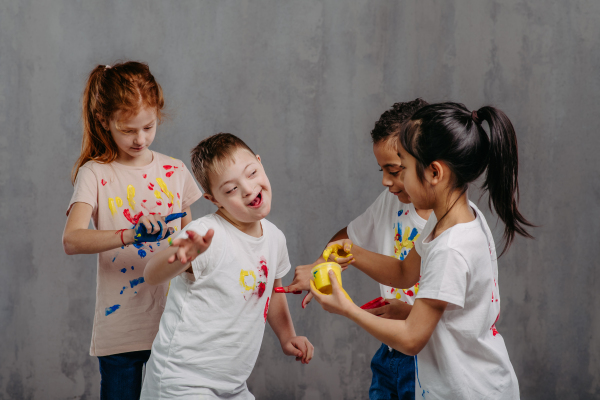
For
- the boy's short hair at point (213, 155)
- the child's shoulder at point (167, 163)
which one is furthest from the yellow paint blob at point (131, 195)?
the boy's short hair at point (213, 155)

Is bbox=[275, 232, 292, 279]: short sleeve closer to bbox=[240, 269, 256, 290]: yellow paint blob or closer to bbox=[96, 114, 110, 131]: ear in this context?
bbox=[240, 269, 256, 290]: yellow paint blob

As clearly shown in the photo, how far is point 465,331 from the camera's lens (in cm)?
111

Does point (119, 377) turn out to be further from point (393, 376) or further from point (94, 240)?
point (393, 376)

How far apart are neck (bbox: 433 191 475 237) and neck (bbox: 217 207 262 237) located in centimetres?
48

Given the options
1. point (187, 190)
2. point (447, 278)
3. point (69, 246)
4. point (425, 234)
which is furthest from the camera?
point (187, 190)

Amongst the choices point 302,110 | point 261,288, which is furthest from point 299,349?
point 302,110

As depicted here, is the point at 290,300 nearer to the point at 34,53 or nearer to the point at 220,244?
the point at 220,244

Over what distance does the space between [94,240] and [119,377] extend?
42cm

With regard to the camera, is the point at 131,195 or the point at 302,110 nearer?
the point at 131,195

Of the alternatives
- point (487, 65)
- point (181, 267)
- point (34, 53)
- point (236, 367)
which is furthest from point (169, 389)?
point (487, 65)

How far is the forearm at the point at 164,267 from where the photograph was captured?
1.16m

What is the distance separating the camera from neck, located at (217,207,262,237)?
1.34 m

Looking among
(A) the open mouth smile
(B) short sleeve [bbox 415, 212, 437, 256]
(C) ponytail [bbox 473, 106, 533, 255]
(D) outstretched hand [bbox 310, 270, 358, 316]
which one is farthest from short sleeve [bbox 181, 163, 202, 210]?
(C) ponytail [bbox 473, 106, 533, 255]

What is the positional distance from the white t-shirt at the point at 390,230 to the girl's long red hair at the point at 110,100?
734 millimetres
